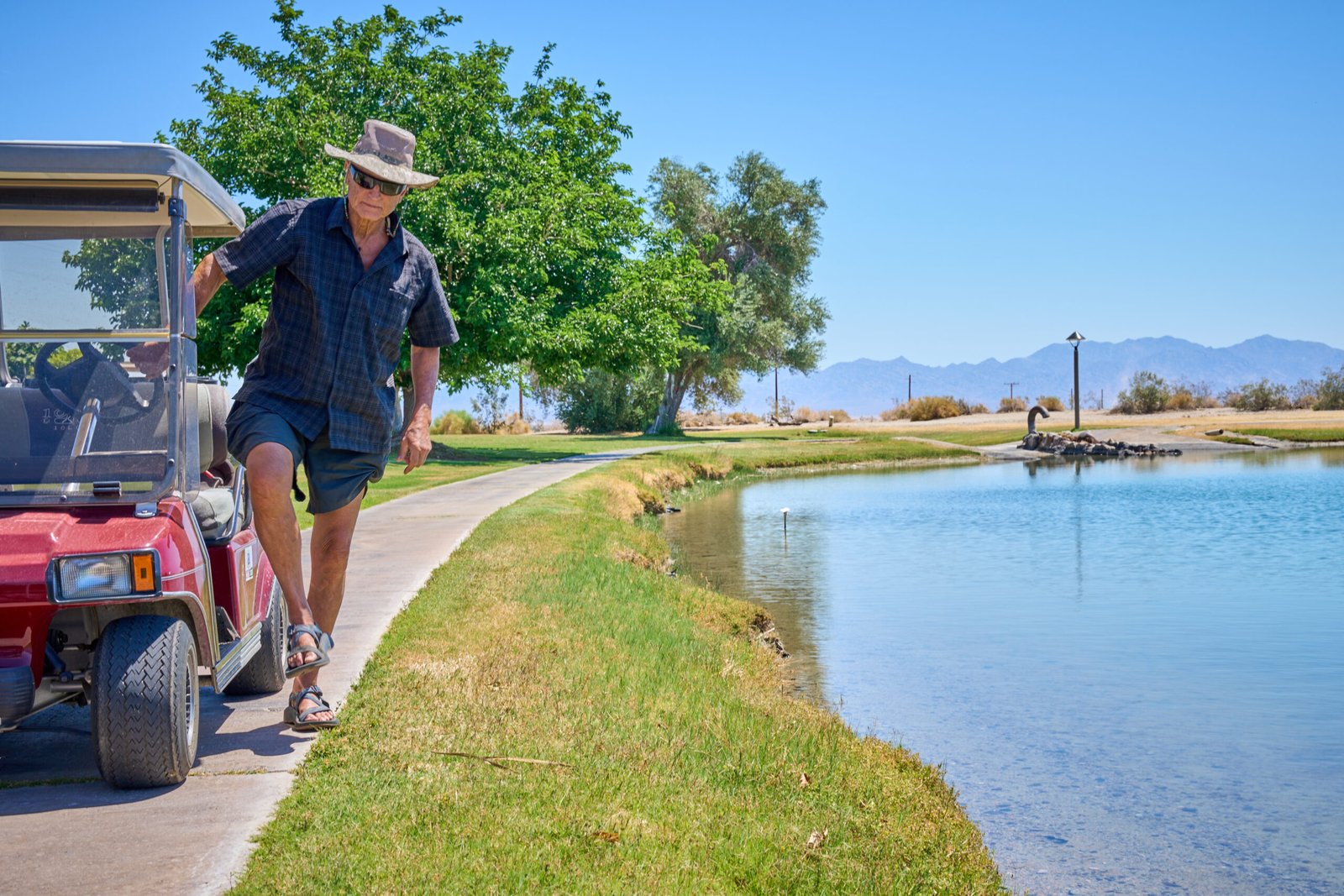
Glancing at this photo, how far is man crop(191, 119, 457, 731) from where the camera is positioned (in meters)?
5.18

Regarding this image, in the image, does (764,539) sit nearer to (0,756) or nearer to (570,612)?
(570,612)

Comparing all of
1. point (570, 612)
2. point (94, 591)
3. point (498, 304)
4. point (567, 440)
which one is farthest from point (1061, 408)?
point (94, 591)

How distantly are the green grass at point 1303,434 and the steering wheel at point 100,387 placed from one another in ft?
168

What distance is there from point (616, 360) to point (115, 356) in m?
31.5

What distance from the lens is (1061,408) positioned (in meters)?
81.0

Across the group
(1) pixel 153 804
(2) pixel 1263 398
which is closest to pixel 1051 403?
(2) pixel 1263 398

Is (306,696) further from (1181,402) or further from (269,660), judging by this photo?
(1181,402)

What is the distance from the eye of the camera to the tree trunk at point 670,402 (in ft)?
193

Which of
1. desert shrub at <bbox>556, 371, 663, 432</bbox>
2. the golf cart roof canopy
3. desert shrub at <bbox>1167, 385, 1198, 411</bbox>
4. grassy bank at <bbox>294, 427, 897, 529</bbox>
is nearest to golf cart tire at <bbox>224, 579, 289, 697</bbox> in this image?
the golf cart roof canopy

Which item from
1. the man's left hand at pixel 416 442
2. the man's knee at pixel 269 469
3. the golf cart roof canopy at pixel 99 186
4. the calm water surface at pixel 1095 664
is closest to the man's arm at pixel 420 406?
the man's left hand at pixel 416 442

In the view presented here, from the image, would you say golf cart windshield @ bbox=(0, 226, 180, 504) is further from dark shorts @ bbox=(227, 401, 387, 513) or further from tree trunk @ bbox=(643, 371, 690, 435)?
tree trunk @ bbox=(643, 371, 690, 435)

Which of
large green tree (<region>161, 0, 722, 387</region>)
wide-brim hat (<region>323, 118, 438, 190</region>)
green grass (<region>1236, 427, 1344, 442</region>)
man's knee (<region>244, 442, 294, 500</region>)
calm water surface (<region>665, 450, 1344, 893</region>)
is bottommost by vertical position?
calm water surface (<region>665, 450, 1344, 893</region>)

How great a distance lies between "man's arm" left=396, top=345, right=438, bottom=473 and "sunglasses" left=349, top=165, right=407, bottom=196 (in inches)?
28.6

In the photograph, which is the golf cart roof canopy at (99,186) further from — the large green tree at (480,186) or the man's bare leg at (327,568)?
the large green tree at (480,186)
